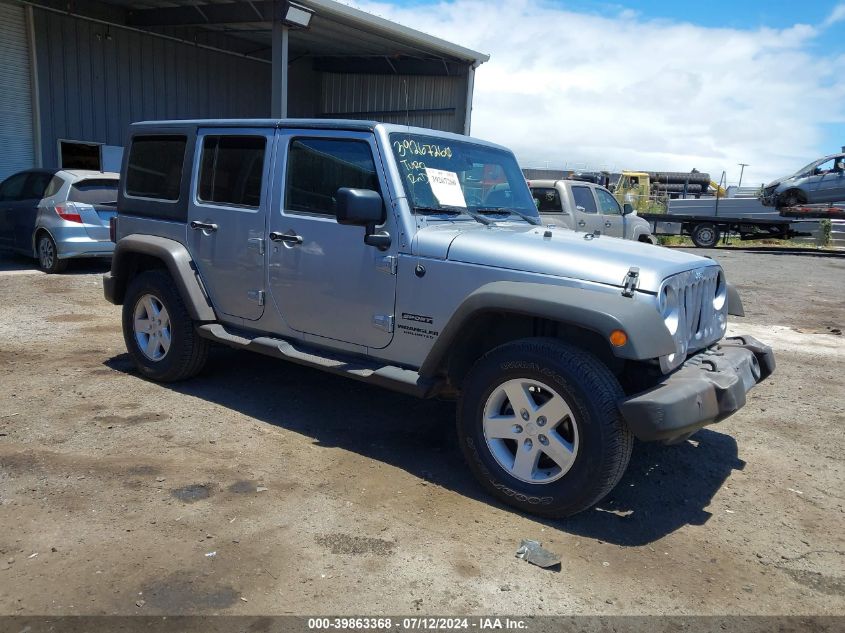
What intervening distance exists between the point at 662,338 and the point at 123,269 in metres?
4.29

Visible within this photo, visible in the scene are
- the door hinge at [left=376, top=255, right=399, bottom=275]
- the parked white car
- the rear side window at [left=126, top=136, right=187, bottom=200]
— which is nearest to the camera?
the door hinge at [left=376, top=255, right=399, bottom=275]

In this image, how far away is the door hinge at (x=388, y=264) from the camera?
4.16 meters

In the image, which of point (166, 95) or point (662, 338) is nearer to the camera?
point (662, 338)

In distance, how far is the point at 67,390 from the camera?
5367 millimetres

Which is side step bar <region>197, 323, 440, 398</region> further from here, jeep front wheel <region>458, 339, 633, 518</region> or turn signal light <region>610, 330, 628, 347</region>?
turn signal light <region>610, 330, 628, 347</region>

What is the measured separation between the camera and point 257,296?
492 cm

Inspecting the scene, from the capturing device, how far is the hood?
3574mm

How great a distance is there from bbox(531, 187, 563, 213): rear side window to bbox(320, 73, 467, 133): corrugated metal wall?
6.34 meters

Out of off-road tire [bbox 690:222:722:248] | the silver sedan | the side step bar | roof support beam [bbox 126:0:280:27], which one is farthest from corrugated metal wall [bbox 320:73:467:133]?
the side step bar

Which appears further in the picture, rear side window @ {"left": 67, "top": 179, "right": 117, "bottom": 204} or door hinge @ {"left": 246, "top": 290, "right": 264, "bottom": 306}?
rear side window @ {"left": 67, "top": 179, "right": 117, "bottom": 204}

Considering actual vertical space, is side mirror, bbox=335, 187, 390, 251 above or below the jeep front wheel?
above

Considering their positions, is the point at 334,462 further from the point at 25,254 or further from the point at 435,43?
the point at 435,43

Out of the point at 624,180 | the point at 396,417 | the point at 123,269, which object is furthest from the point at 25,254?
the point at 624,180

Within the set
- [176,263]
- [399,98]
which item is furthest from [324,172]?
[399,98]
